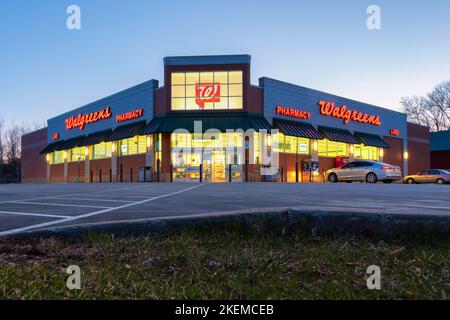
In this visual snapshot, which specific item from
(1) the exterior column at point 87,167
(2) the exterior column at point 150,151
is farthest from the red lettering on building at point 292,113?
(1) the exterior column at point 87,167

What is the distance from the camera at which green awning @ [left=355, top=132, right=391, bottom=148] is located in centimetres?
3425

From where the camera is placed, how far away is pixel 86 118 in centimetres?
3728

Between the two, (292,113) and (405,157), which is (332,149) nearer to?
(292,113)

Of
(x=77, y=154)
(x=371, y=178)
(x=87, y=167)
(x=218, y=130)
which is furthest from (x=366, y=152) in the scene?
(x=77, y=154)

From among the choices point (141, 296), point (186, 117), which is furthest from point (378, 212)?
point (186, 117)

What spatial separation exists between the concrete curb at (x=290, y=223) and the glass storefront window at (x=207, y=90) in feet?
79.4

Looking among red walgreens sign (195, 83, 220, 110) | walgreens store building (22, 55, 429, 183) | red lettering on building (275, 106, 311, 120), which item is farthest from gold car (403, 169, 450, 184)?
red walgreens sign (195, 83, 220, 110)

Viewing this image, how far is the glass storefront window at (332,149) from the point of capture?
32.5 m

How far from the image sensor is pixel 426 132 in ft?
145

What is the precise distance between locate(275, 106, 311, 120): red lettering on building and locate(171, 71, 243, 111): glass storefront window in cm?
378

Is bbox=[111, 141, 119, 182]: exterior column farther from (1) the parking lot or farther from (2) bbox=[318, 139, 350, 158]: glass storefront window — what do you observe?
(1) the parking lot

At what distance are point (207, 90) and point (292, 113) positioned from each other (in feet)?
25.4
